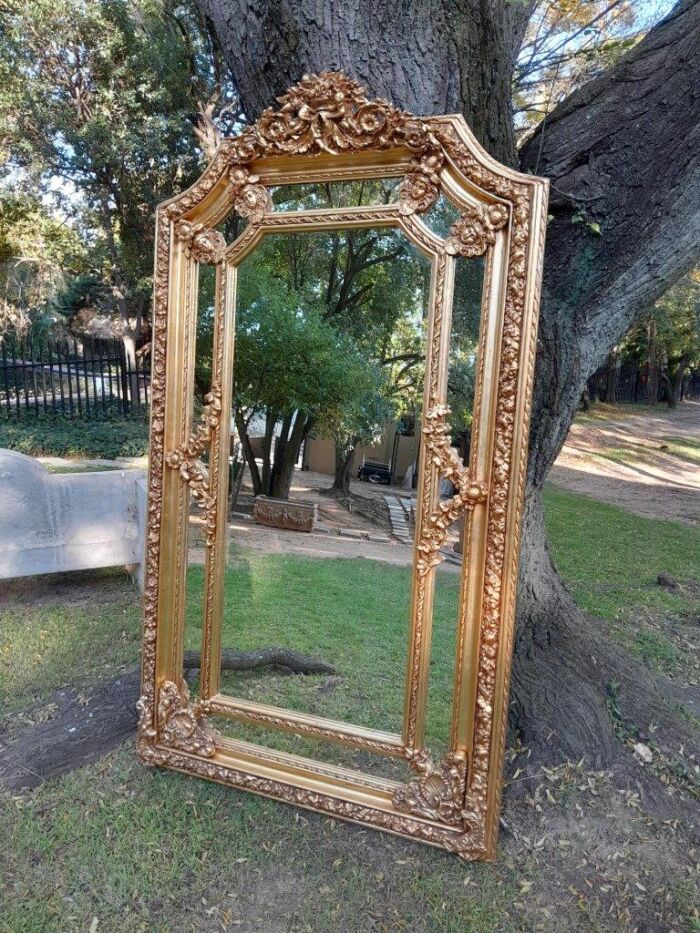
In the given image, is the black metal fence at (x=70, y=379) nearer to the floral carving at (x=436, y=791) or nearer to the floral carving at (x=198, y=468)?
the floral carving at (x=198, y=468)

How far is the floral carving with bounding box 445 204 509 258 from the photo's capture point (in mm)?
1863

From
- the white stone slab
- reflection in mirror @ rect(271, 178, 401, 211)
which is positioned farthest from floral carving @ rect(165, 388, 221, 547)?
the white stone slab

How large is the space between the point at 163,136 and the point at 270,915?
9.01 meters

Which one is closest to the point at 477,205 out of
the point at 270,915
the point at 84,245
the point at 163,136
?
the point at 270,915

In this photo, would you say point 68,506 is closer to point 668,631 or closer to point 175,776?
point 175,776

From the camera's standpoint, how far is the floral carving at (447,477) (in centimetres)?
194

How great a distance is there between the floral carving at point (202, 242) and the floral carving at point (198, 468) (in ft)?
1.65

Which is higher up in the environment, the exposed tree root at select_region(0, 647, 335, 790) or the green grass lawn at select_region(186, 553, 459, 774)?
the green grass lawn at select_region(186, 553, 459, 774)

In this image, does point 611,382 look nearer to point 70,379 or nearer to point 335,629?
point 335,629

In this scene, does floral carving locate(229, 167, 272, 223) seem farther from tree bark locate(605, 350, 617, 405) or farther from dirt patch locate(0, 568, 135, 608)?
tree bark locate(605, 350, 617, 405)

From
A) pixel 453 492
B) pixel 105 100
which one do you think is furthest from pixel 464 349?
pixel 105 100

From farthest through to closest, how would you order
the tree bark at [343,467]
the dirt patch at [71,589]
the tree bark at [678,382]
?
the tree bark at [678,382] → the dirt patch at [71,589] → the tree bark at [343,467]

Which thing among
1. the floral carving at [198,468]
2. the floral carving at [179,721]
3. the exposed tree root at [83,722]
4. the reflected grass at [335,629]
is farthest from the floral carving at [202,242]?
the floral carving at [179,721]

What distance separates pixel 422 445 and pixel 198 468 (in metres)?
0.84
